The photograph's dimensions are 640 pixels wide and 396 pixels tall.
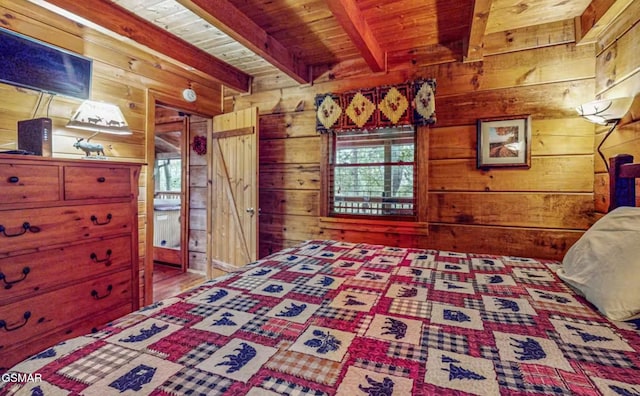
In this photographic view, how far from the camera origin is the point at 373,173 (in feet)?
9.77

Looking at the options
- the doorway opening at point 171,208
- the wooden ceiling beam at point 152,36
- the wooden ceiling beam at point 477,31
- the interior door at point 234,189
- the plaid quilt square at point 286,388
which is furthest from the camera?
the doorway opening at point 171,208

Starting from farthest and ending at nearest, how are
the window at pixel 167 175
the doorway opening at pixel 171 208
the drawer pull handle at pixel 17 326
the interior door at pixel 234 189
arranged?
the window at pixel 167 175
the doorway opening at pixel 171 208
the interior door at pixel 234 189
the drawer pull handle at pixel 17 326

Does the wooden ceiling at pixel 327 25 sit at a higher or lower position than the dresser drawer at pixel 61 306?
higher

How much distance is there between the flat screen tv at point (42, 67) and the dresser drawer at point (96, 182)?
71 cm

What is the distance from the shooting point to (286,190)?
3361 mm

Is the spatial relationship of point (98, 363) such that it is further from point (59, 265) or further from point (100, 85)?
point (100, 85)

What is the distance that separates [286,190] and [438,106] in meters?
1.78

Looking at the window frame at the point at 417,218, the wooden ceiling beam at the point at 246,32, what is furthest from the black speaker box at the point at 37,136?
the window frame at the point at 417,218

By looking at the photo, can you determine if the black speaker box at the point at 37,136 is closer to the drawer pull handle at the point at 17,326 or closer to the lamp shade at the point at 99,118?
the lamp shade at the point at 99,118

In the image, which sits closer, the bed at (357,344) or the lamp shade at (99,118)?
the bed at (357,344)

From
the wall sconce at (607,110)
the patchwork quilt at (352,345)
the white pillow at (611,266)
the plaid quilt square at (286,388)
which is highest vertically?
the wall sconce at (607,110)

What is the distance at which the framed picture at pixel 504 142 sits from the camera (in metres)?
2.40

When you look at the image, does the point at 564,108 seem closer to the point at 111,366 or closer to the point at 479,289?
the point at 479,289

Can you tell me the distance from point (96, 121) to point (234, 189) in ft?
4.63
